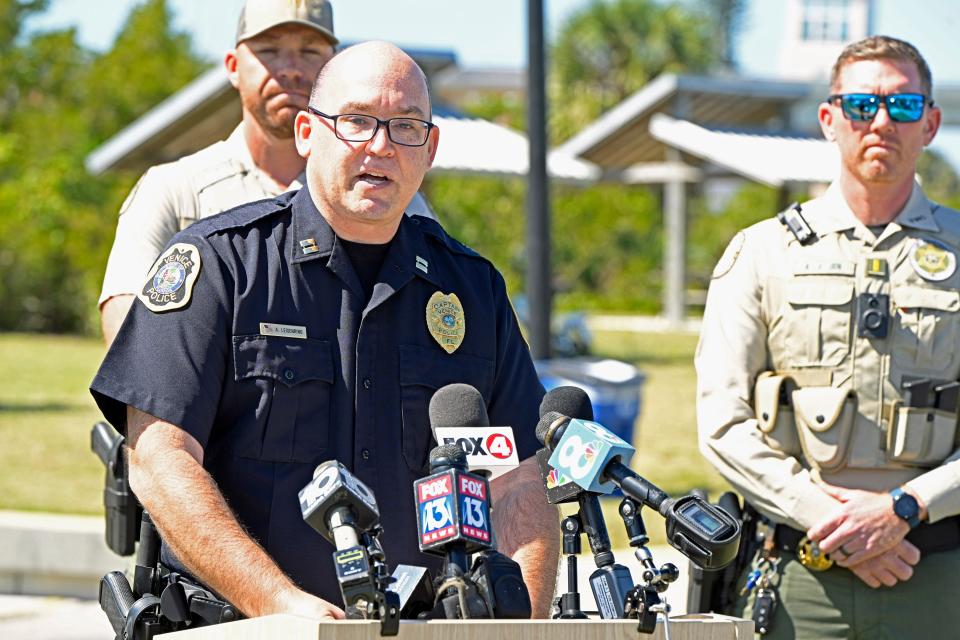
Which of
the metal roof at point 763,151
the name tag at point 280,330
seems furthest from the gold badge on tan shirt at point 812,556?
the metal roof at point 763,151

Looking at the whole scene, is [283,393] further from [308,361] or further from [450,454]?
[450,454]

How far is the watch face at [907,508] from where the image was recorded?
3.86m

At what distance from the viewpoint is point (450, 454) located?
240 cm

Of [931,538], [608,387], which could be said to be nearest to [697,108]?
[608,387]

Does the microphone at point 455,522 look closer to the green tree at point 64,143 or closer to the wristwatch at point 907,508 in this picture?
the wristwatch at point 907,508

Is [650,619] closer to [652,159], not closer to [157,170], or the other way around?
[157,170]

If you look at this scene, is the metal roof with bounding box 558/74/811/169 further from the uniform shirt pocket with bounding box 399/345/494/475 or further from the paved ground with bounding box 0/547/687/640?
the uniform shirt pocket with bounding box 399/345/494/475

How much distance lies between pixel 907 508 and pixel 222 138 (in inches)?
580

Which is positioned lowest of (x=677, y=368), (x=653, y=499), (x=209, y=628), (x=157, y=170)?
(x=677, y=368)

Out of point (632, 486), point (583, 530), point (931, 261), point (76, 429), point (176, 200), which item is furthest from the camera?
point (76, 429)

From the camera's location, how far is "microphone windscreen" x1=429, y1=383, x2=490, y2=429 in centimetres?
262

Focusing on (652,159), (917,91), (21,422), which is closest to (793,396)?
(917,91)

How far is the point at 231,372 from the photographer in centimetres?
301

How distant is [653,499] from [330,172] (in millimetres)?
1105
